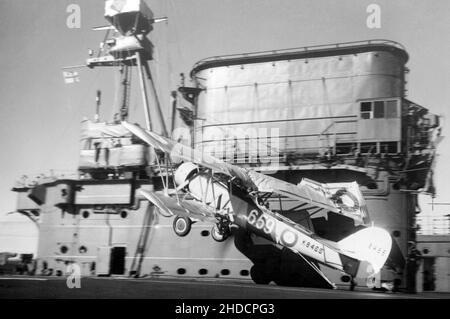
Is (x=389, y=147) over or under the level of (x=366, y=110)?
under

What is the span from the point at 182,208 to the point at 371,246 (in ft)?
20.5

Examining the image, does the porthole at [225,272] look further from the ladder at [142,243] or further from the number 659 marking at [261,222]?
the ladder at [142,243]

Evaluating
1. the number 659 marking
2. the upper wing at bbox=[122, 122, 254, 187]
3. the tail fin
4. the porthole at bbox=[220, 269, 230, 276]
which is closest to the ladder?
the porthole at bbox=[220, 269, 230, 276]

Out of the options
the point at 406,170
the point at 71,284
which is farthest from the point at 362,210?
the point at 71,284

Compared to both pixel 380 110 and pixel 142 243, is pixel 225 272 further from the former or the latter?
pixel 380 110

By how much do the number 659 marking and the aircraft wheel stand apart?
93.0 inches

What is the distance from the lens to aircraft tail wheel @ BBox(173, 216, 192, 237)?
16.3 meters

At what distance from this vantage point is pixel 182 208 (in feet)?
53.4

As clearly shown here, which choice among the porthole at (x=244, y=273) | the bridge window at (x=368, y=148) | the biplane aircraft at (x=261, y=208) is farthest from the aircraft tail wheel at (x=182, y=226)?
the bridge window at (x=368, y=148)

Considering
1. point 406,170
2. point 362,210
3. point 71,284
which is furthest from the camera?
point 406,170

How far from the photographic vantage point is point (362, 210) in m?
15.2

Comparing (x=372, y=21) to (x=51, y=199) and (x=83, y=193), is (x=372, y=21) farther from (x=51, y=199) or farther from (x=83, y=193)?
(x=51, y=199)

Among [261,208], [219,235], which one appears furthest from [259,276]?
[261,208]

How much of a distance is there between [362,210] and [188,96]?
10.3 metres
